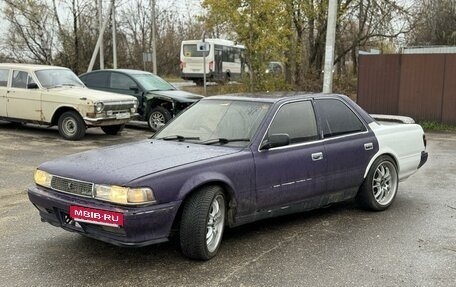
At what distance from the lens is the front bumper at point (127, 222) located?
404 cm

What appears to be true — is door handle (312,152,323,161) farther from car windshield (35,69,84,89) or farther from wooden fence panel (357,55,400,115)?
wooden fence panel (357,55,400,115)

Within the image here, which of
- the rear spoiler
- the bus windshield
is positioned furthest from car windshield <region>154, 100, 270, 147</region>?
the bus windshield

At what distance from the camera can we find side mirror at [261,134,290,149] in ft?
16.1

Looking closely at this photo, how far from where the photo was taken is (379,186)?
6211 millimetres

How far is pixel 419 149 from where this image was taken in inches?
266

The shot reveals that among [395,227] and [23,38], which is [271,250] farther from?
[23,38]

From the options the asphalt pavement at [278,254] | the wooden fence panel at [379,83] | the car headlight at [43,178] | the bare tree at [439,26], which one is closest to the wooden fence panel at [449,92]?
the wooden fence panel at [379,83]

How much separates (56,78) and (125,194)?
9.47 metres

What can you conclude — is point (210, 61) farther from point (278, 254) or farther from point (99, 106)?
point (278, 254)

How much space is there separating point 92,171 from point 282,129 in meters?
1.97

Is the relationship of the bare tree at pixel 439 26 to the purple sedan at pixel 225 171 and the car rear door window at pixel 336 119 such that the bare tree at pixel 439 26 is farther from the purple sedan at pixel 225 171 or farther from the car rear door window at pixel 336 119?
the purple sedan at pixel 225 171

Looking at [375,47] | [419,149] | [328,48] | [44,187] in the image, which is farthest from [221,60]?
[44,187]

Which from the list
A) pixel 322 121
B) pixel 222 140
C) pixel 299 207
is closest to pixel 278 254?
pixel 299 207

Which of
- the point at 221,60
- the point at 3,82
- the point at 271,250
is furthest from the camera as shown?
the point at 221,60
